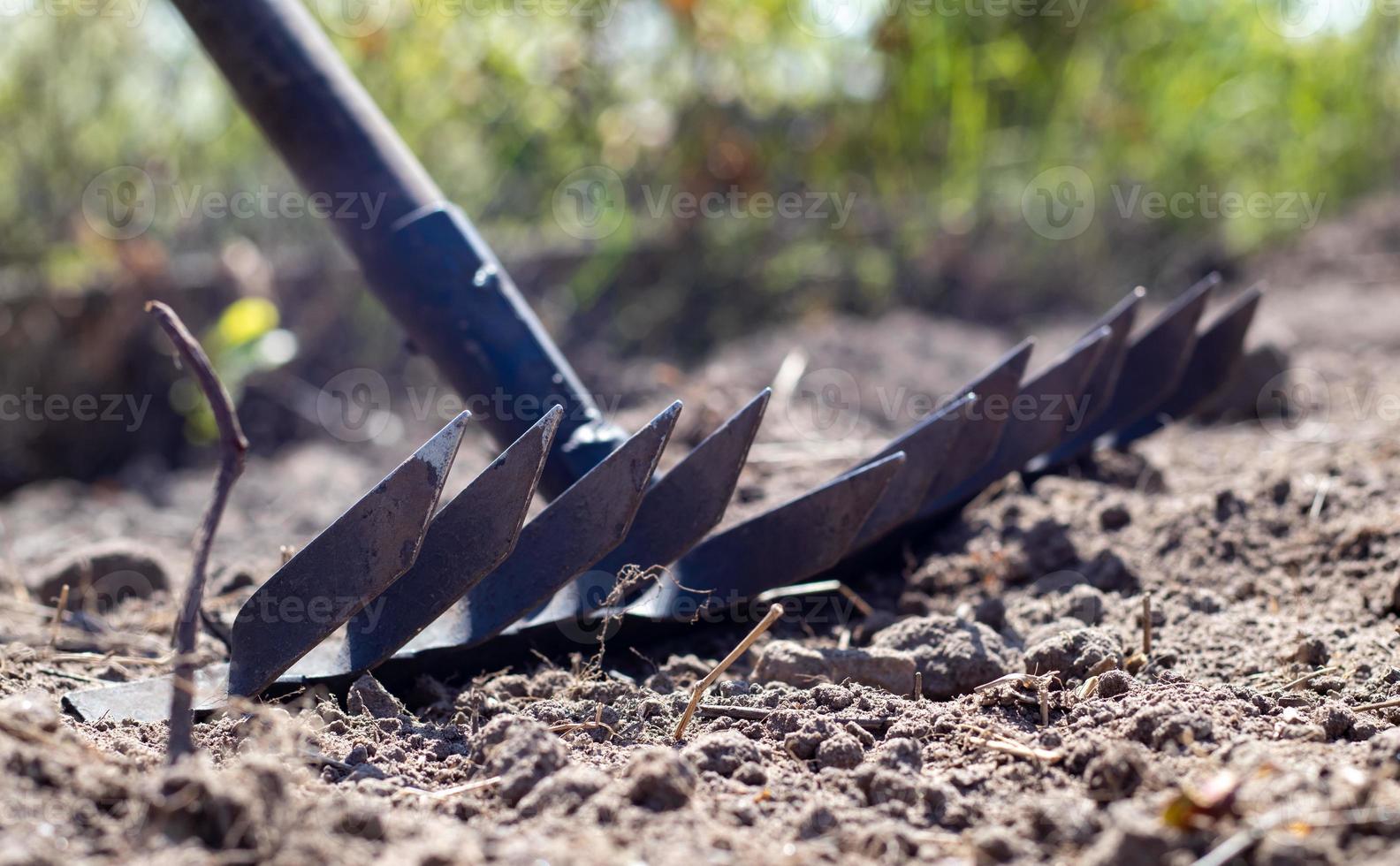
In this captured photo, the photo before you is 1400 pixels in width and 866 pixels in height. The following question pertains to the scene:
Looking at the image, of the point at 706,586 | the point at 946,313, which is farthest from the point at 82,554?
the point at 946,313

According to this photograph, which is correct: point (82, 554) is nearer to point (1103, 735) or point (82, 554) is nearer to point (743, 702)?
point (743, 702)

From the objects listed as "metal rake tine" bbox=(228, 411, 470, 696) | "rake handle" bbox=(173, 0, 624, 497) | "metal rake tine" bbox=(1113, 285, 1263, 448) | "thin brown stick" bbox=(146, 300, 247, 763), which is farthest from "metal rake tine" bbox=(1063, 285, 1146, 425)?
"thin brown stick" bbox=(146, 300, 247, 763)

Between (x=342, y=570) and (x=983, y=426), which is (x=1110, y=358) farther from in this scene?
(x=342, y=570)

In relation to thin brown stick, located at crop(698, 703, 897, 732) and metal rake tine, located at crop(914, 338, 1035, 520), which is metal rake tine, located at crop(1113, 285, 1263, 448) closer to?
metal rake tine, located at crop(914, 338, 1035, 520)

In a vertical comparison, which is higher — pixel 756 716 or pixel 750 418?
pixel 750 418

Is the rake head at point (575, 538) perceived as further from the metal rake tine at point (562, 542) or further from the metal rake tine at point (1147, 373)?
the metal rake tine at point (1147, 373)

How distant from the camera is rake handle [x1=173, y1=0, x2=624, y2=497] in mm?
1878

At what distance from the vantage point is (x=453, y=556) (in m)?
1.55

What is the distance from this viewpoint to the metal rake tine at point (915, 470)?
193 cm

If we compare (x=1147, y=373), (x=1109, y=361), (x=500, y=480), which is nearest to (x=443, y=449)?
(x=500, y=480)

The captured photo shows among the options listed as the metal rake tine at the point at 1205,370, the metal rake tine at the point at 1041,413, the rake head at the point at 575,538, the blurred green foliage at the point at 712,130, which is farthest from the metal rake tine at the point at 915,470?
the blurred green foliage at the point at 712,130

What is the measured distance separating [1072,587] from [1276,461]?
2.94 feet

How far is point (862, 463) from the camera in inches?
76.4

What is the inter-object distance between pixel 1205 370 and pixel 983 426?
686mm
